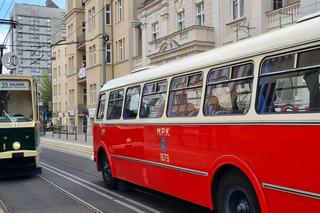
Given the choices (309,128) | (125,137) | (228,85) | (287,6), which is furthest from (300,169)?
(287,6)

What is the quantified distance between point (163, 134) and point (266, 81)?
9.50 feet

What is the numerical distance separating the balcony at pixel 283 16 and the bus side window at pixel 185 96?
49.4 feet

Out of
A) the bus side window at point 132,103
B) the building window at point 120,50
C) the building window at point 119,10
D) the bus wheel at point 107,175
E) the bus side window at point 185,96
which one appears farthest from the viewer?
the building window at point 119,10

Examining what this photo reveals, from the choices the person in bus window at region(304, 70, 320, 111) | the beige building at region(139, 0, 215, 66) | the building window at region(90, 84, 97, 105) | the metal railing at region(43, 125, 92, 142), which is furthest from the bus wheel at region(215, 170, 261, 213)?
the building window at region(90, 84, 97, 105)

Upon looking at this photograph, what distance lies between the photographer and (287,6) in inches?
926

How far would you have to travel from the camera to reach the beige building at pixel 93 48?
44188mm

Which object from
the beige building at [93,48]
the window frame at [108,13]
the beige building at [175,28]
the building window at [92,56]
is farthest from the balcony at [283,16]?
the building window at [92,56]

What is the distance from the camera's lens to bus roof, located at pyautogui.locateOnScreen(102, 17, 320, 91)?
5.61m

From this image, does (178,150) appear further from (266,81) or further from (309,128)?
(309,128)

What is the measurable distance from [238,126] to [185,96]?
1814mm

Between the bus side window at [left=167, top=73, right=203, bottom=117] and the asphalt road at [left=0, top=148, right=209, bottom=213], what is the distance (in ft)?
6.13

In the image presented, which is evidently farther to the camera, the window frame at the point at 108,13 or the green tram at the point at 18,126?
the window frame at the point at 108,13

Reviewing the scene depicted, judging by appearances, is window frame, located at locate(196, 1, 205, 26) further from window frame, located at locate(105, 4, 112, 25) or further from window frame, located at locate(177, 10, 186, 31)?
window frame, located at locate(105, 4, 112, 25)

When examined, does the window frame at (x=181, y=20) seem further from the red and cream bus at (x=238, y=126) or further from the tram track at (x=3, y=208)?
the tram track at (x=3, y=208)
